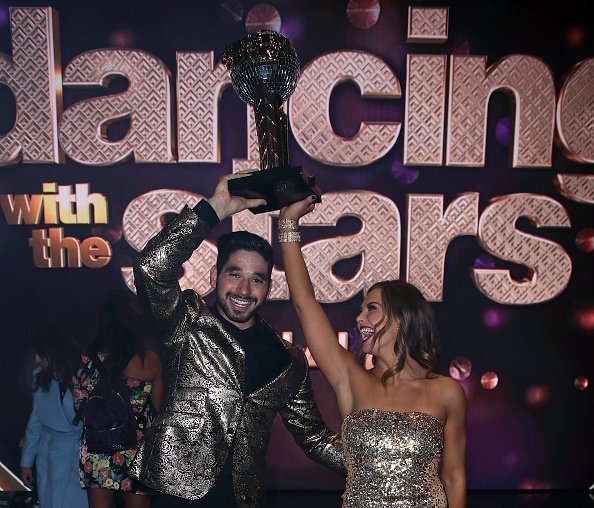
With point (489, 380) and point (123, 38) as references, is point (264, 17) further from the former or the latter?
point (489, 380)

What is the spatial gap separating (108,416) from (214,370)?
42.9 inches

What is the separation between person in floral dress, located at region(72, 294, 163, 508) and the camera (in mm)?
2510

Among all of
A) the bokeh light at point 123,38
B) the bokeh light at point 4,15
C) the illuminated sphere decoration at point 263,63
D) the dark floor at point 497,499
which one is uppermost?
the bokeh light at point 4,15

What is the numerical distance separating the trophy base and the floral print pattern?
4.79 feet

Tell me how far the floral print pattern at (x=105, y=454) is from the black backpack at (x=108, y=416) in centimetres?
5

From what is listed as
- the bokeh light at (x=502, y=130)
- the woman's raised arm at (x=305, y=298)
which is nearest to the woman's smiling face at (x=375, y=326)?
the woman's raised arm at (x=305, y=298)

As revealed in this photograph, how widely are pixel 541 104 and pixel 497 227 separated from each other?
3.05 ft

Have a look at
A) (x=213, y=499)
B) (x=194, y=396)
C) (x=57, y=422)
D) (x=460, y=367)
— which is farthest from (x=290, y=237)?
(x=460, y=367)

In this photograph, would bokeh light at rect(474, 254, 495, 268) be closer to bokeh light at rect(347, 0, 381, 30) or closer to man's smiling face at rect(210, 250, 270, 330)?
bokeh light at rect(347, 0, 381, 30)

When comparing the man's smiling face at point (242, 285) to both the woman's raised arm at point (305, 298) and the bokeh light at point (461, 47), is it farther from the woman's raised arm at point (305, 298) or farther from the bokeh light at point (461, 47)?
the bokeh light at point (461, 47)

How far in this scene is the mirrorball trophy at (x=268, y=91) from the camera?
166 cm

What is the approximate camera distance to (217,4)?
10.5 feet

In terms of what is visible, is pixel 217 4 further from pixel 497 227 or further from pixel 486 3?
pixel 497 227

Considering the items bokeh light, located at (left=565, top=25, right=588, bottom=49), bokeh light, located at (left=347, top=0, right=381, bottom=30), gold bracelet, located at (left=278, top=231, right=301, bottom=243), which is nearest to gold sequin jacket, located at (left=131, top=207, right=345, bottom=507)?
gold bracelet, located at (left=278, top=231, right=301, bottom=243)
